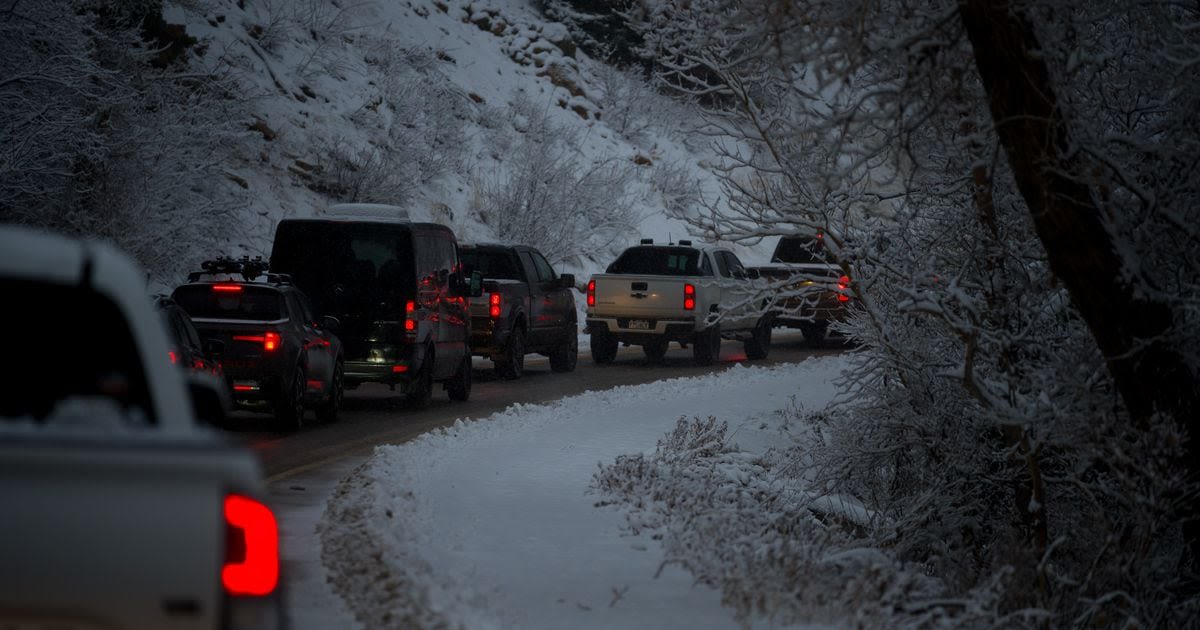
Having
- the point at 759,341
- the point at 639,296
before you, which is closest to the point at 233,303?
the point at 639,296

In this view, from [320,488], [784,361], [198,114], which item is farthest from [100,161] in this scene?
[320,488]

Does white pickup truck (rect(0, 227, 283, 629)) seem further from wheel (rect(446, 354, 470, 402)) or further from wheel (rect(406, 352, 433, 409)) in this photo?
wheel (rect(446, 354, 470, 402))

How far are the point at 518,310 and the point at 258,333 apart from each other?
728 centimetres

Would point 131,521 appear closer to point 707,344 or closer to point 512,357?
point 512,357

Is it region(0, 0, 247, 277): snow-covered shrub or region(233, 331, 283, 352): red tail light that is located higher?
region(0, 0, 247, 277): snow-covered shrub

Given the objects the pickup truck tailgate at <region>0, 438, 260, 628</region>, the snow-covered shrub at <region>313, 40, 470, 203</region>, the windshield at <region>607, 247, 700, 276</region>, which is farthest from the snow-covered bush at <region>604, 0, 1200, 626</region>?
the snow-covered shrub at <region>313, 40, 470, 203</region>

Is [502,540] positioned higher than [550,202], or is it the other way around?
[550,202]

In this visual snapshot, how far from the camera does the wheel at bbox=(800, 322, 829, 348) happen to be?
30.6 meters

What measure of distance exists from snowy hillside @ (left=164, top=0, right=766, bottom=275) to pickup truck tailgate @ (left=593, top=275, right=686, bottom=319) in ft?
14.3

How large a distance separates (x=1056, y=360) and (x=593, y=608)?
12.7ft

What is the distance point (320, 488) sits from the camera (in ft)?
35.7

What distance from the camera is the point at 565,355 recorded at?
23359mm

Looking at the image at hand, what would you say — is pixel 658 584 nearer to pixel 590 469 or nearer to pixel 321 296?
pixel 590 469

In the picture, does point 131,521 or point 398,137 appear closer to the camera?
point 131,521
